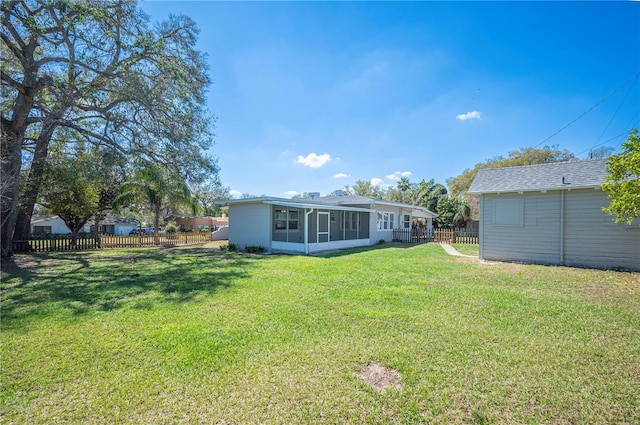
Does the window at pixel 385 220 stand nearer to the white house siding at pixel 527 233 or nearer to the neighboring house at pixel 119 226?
the white house siding at pixel 527 233

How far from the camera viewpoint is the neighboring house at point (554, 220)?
30.8 ft

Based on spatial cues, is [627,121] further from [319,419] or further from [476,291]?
[319,419]

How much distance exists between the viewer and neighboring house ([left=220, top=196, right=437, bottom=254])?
47.4 feet

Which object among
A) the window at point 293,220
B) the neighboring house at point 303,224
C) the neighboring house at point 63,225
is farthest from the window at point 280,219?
the neighboring house at point 63,225

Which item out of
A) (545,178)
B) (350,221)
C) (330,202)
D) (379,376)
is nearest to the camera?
(379,376)

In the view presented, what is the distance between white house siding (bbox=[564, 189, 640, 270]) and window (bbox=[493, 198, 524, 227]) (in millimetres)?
1377

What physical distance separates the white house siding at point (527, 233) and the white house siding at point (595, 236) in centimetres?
36

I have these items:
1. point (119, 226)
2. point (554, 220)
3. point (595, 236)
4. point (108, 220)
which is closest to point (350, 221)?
point (554, 220)

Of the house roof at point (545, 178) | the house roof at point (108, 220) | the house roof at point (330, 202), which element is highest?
the house roof at point (545, 178)

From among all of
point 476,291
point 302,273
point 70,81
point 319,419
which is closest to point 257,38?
point 70,81

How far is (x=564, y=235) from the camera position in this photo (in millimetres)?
10125

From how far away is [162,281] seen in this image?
7.63 meters

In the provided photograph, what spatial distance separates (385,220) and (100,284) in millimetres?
17189

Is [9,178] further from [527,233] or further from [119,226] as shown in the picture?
[119,226]
